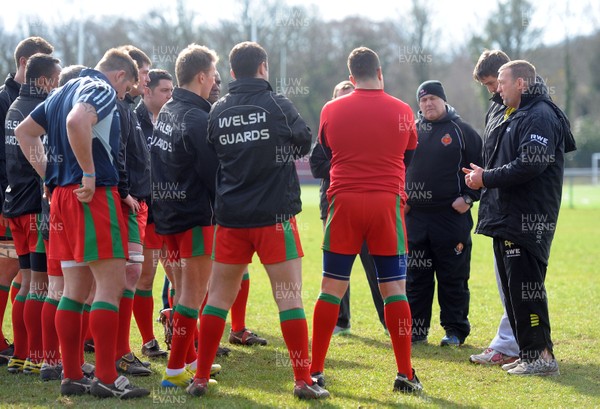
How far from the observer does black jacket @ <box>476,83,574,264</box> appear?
6379 mm

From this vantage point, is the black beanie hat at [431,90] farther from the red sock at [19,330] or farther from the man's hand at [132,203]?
the red sock at [19,330]

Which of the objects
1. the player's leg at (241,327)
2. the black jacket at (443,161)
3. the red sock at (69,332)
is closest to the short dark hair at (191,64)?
the red sock at (69,332)

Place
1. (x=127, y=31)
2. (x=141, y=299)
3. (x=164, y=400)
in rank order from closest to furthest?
1. (x=164, y=400)
2. (x=141, y=299)
3. (x=127, y=31)

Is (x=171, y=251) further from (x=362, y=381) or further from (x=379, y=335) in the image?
(x=379, y=335)

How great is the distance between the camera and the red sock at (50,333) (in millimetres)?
6000

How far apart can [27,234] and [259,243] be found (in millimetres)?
2200

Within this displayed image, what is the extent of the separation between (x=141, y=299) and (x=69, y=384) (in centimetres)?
157

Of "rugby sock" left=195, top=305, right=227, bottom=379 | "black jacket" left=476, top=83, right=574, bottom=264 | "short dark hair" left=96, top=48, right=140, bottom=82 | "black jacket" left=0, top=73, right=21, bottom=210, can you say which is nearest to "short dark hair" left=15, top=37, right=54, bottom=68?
"black jacket" left=0, top=73, right=21, bottom=210

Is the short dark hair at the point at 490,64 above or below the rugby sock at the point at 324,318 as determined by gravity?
above

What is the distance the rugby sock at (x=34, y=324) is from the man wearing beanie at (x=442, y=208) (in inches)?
136

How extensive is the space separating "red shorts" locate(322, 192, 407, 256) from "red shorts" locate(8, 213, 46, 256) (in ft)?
7.62

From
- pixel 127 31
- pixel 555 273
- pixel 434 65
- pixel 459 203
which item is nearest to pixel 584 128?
pixel 434 65

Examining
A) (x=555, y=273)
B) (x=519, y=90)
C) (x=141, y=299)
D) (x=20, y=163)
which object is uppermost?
(x=519, y=90)

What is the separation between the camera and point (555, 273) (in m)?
12.6
